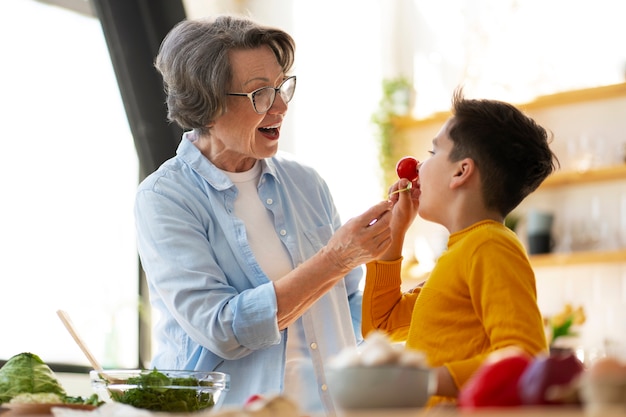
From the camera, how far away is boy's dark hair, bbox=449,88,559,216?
68.2 inches

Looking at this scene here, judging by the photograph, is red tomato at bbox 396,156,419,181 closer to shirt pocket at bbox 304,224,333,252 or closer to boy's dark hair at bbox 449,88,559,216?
boy's dark hair at bbox 449,88,559,216

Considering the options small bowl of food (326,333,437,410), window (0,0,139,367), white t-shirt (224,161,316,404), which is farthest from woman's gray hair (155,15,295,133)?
window (0,0,139,367)

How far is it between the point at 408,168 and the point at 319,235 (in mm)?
468

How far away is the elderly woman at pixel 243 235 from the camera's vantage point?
6.43ft

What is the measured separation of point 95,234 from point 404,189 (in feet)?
7.72

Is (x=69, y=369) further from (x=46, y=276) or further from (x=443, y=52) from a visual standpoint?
(x=443, y=52)

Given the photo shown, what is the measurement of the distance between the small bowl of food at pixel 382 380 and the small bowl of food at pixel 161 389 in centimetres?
54

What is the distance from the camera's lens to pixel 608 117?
498 cm

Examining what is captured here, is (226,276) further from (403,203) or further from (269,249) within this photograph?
(403,203)

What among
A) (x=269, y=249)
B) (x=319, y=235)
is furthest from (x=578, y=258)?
(x=269, y=249)

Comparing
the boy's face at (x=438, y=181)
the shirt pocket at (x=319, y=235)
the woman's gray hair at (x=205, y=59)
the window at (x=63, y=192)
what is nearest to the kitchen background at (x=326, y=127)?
the window at (x=63, y=192)

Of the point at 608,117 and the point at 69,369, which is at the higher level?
the point at 608,117

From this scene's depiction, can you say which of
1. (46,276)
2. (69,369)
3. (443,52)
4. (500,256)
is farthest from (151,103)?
(500,256)

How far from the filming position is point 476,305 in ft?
4.84
